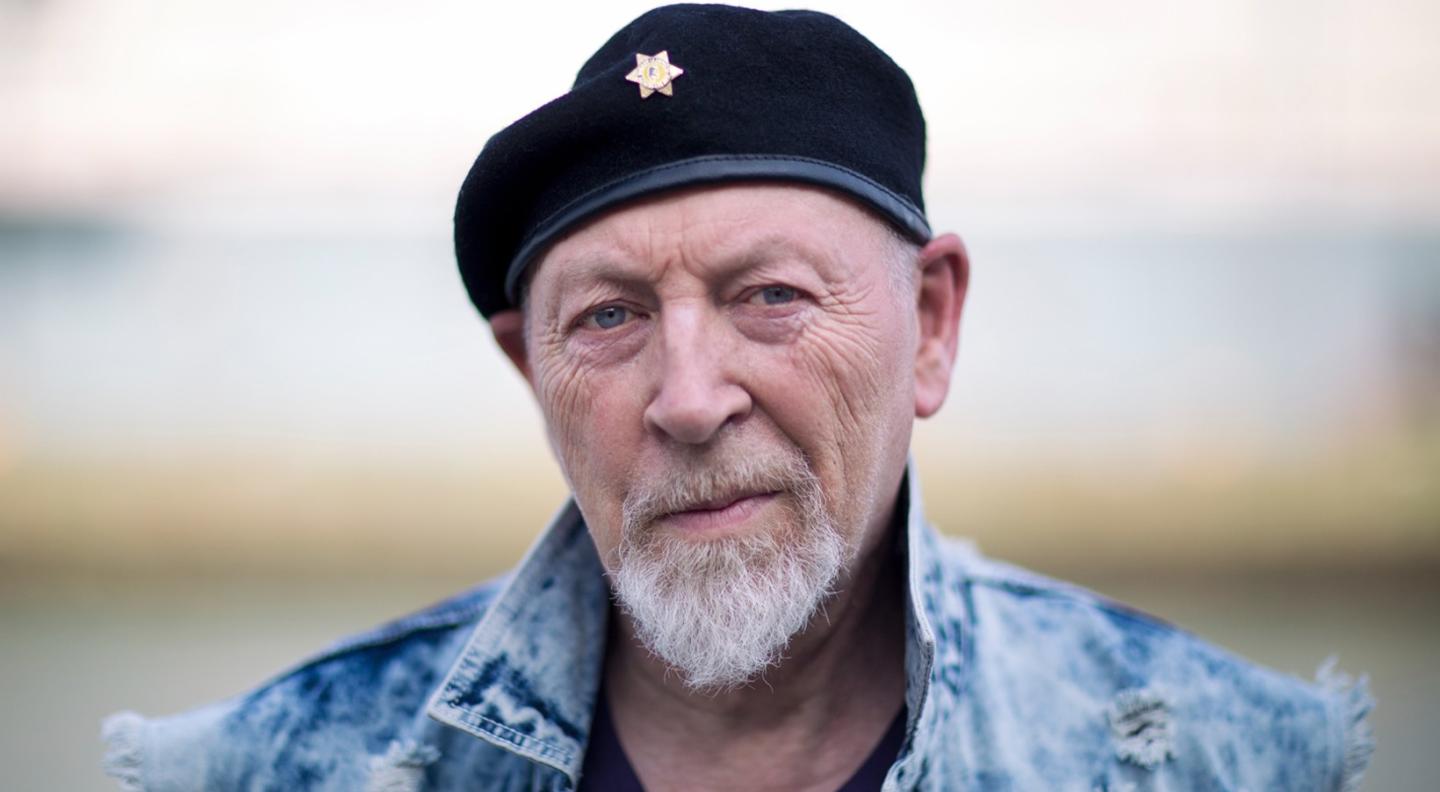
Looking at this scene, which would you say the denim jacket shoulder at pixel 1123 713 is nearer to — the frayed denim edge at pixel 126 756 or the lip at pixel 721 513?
the lip at pixel 721 513

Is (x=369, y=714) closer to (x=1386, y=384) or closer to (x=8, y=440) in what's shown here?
(x=8, y=440)

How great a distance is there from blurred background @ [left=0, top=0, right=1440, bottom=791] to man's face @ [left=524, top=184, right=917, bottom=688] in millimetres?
4550

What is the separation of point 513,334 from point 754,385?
590mm

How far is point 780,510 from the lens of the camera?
2049 mm

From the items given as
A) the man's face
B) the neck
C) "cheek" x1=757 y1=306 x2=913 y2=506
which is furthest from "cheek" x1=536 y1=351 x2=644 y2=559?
A: the neck

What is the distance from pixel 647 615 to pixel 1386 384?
628 cm

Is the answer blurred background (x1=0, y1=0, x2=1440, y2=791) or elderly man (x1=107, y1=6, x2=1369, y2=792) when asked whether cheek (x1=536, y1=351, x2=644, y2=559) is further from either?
blurred background (x1=0, y1=0, x2=1440, y2=791)

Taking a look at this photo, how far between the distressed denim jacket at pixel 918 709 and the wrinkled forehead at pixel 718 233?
551 millimetres

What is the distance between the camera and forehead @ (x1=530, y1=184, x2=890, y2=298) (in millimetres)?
1979

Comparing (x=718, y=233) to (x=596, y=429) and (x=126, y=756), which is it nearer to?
(x=596, y=429)

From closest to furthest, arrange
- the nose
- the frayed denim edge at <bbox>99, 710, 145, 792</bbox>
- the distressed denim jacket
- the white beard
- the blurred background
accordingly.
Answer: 1. the nose
2. the white beard
3. the distressed denim jacket
4. the frayed denim edge at <bbox>99, 710, 145, 792</bbox>
5. the blurred background

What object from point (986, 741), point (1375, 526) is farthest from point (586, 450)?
point (1375, 526)

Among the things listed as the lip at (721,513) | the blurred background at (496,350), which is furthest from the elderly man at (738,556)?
the blurred background at (496,350)

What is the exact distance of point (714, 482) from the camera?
2.00 metres
